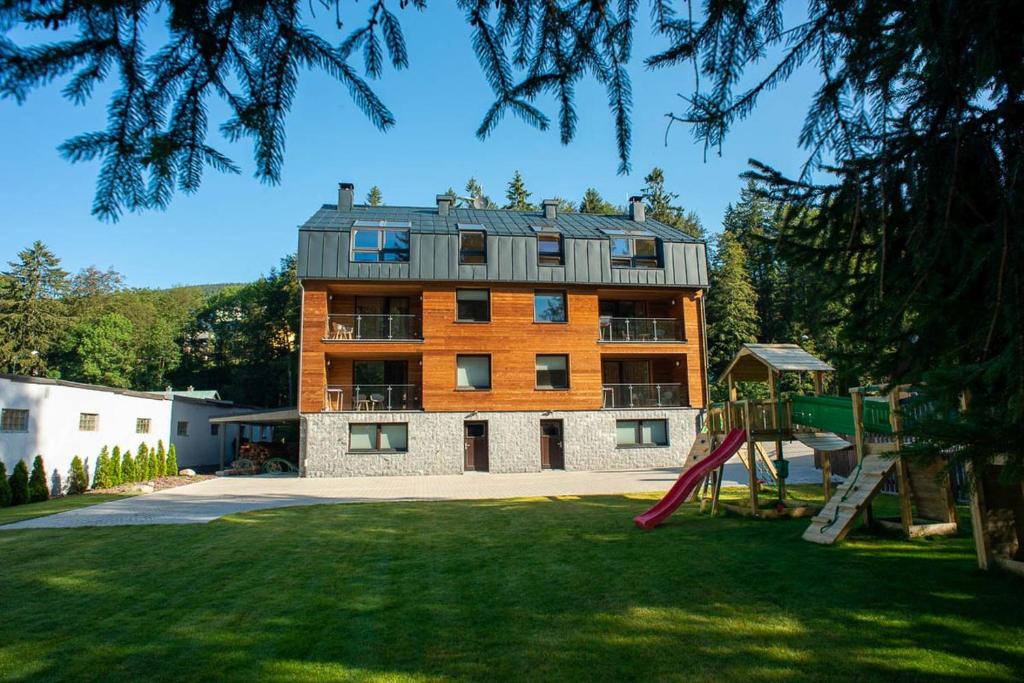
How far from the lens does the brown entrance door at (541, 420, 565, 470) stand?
24406mm

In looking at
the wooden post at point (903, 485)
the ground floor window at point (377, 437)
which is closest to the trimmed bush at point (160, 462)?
the ground floor window at point (377, 437)

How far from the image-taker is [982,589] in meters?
5.85

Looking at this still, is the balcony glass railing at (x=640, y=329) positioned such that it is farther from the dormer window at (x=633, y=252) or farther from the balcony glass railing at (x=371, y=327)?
the balcony glass railing at (x=371, y=327)

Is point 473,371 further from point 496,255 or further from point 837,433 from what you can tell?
point 837,433

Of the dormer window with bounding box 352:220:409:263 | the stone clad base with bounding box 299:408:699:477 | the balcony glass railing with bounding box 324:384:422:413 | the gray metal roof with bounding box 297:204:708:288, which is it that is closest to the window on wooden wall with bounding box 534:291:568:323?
the gray metal roof with bounding box 297:204:708:288

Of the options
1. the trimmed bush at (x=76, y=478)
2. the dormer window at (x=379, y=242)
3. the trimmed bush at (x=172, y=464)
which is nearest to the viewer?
the trimmed bush at (x=76, y=478)

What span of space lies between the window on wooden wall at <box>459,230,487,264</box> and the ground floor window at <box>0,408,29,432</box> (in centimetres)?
1539

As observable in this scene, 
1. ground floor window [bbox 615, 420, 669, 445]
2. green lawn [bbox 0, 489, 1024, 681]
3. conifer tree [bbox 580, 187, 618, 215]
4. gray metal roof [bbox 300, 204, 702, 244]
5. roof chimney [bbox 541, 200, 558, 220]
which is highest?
conifer tree [bbox 580, 187, 618, 215]

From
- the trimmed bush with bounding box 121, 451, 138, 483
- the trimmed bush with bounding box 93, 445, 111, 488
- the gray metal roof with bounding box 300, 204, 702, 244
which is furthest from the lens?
the gray metal roof with bounding box 300, 204, 702, 244

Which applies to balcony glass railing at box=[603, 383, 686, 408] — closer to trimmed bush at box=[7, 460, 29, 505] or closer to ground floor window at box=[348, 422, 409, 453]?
ground floor window at box=[348, 422, 409, 453]

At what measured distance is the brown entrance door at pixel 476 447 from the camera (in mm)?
24031

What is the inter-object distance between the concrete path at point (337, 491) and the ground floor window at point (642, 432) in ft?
6.82

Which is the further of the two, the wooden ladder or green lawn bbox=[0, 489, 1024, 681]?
the wooden ladder

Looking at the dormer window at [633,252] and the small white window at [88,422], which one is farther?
the dormer window at [633,252]
